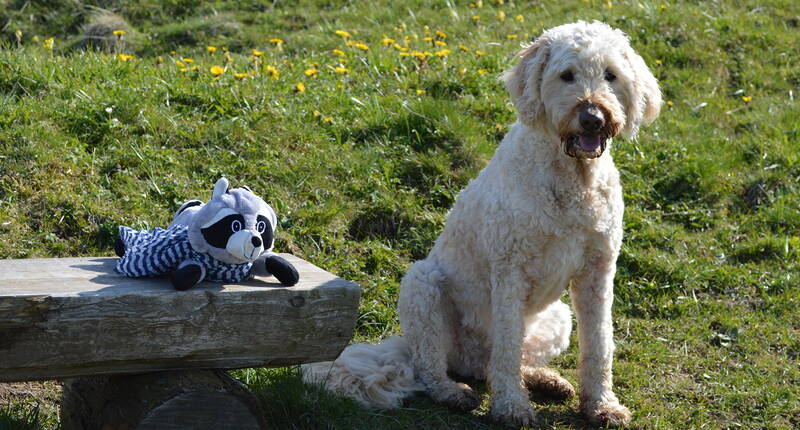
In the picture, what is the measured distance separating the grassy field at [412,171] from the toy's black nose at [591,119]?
149cm

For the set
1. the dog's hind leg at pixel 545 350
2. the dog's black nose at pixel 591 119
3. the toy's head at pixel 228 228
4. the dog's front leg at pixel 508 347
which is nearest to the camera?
the toy's head at pixel 228 228

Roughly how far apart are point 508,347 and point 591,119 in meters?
1.15

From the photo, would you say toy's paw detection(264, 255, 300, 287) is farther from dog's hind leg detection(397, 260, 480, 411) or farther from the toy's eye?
dog's hind leg detection(397, 260, 480, 411)

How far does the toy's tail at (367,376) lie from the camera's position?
418 centimetres

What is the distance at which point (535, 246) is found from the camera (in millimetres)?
4004

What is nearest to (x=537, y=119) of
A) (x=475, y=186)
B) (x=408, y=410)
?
(x=475, y=186)

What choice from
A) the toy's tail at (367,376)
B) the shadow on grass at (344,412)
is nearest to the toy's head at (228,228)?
the shadow on grass at (344,412)

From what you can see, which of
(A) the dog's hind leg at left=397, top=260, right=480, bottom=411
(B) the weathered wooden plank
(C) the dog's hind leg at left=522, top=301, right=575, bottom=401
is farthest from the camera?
(C) the dog's hind leg at left=522, top=301, right=575, bottom=401

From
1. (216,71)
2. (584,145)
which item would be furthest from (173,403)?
(216,71)

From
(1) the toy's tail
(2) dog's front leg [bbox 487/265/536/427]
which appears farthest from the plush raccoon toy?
(2) dog's front leg [bbox 487/265/536/427]

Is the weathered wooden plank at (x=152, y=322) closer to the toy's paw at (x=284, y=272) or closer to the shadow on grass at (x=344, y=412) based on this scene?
the toy's paw at (x=284, y=272)

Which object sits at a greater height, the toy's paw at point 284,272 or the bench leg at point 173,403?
the toy's paw at point 284,272

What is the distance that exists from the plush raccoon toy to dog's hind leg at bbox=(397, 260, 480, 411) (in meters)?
1.14

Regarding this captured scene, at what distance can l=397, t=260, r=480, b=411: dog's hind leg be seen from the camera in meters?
4.40
